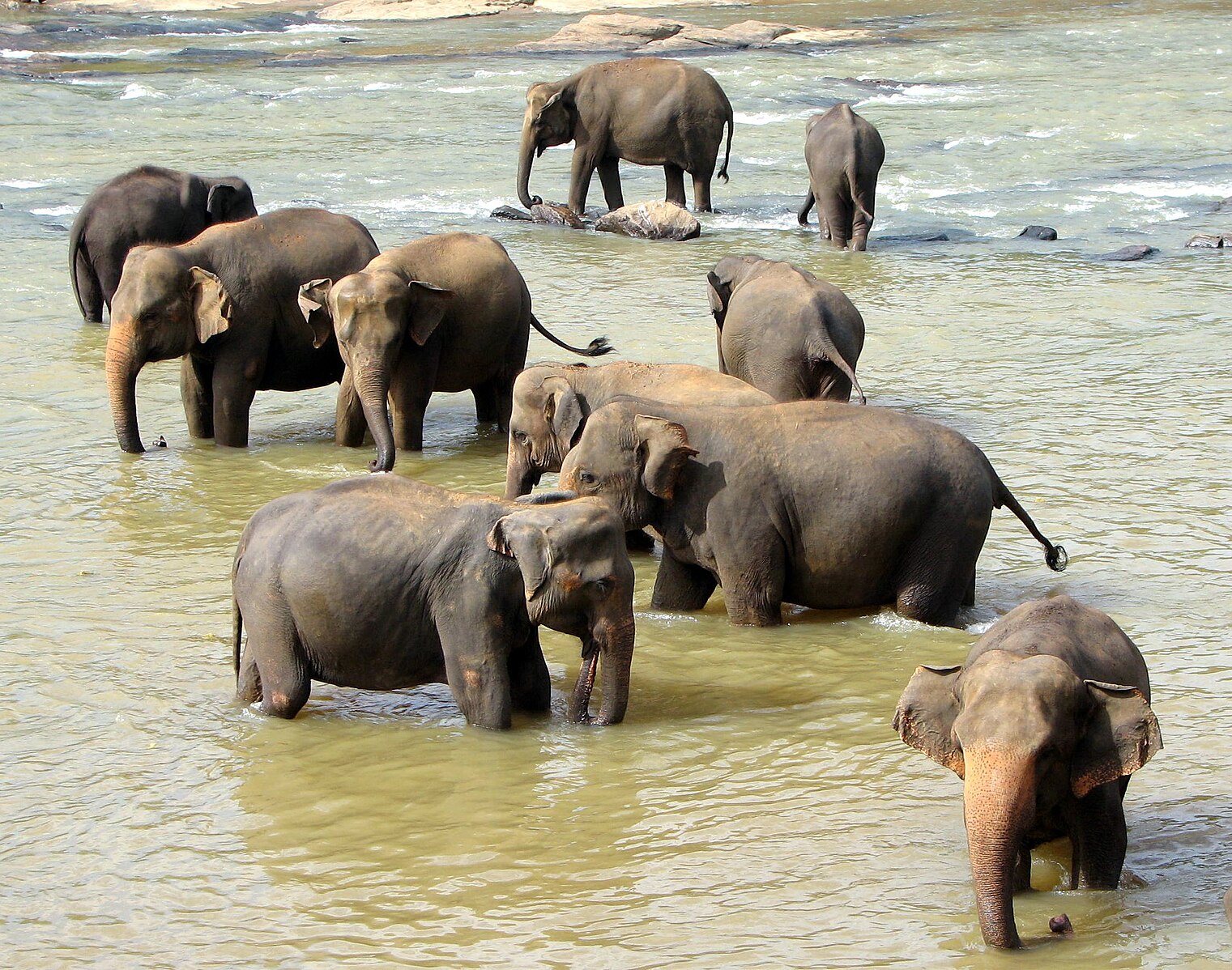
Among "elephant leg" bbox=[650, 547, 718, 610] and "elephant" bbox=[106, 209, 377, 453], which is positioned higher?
"elephant" bbox=[106, 209, 377, 453]

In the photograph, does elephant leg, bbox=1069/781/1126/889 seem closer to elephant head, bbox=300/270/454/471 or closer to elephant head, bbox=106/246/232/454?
elephant head, bbox=300/270/454/471

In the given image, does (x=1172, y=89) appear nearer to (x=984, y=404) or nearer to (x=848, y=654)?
(x=984, y=404)

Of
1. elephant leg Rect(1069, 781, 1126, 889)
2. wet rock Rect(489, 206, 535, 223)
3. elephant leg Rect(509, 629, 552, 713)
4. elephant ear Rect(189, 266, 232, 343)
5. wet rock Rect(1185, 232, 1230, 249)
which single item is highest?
elephant ear Rect(189, 266, 232, 343)

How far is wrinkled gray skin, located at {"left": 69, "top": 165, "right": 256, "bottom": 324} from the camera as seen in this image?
12695mm

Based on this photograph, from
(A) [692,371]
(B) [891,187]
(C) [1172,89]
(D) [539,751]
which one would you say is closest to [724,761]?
(D) [539,751]

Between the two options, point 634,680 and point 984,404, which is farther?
point 984,404

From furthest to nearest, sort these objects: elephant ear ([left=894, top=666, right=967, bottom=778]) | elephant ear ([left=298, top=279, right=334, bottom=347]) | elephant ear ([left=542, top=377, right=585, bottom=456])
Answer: elephant ear ([left=298, top=279, right=334, bottom=347]) < elephant ear ([left=542, top=377, right=585, bottom=456]) < elephant ear ([left=894, top=666, right=967, bottom=778])

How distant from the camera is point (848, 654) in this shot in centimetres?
653

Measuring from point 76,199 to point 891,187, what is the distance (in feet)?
28.6

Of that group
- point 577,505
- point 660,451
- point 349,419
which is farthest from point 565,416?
point 349,419

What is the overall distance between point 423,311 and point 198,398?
5.16ft

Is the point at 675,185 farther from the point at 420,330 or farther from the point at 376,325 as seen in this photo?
the point at 376,325

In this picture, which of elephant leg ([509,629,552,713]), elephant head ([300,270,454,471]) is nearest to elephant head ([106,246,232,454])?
elephant head ([300,270,454,471])

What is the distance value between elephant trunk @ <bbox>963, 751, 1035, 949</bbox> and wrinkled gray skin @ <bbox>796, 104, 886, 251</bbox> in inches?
459
